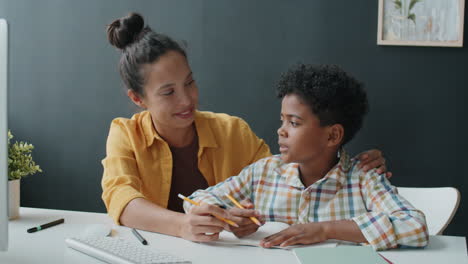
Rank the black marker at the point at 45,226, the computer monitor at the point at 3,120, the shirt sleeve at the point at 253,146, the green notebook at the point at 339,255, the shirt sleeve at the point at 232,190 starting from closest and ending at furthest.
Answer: the computer monitor at the point at 3,120 → the green notebook at the point at 339,255 → the black marker at the point at 45,226 → the shirt sleeve at the point at 232,190 → the shirt sleeve at the point at 253,146

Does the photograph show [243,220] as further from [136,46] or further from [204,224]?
[136,46]

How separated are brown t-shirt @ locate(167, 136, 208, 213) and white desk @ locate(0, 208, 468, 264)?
0.43m

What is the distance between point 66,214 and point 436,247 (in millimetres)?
1032

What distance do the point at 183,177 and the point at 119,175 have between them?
0.31m

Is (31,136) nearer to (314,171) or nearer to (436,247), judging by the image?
(314,171)

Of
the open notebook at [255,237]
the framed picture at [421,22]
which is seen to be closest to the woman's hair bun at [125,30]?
the open notebook at [255,237]

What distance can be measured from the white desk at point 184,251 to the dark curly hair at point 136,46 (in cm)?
59

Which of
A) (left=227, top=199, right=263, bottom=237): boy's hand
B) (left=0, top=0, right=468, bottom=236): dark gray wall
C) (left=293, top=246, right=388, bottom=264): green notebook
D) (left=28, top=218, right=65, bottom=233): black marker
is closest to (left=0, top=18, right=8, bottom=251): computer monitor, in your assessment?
(left=28, top=218, right=65, bottom=233): black marker

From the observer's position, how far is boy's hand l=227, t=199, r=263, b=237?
4.00ft

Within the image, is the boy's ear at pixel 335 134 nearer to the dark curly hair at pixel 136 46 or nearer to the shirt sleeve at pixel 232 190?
the shirt sleeve at pixel 232 190

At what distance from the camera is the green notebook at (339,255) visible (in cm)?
108

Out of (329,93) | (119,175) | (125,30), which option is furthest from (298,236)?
(125,30)

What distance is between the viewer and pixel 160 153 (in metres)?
1.75

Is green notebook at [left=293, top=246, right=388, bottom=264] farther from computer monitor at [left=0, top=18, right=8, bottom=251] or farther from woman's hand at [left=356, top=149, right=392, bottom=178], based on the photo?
computer monitor at [left=0, top=18, right=8, bottom=251]
